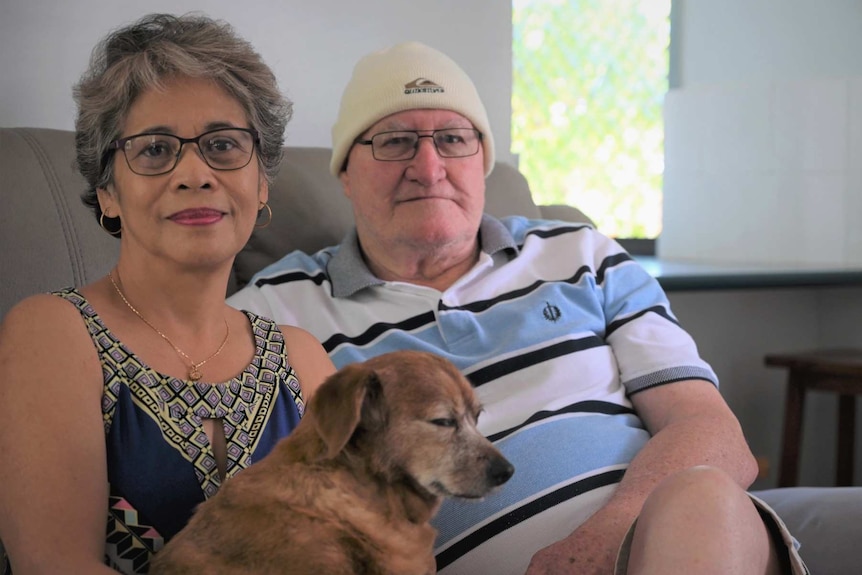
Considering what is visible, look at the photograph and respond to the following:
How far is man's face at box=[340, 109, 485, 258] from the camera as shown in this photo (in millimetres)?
1889

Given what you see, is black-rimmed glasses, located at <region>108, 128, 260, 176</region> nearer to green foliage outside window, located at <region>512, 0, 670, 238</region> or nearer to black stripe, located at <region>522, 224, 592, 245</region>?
black stripe, located at <region>522, 224, 592, 245</region>

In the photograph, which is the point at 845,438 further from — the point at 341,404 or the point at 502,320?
the point at 341,404

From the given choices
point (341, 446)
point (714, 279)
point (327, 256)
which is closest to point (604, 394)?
point (327, 256)

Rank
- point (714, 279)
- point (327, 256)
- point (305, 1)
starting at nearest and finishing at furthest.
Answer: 1. point (327, 256)
2. point (305, 1)
3. point (714, 279)

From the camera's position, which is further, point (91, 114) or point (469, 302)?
point (469, 302)

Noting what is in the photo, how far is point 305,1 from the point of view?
246 cm

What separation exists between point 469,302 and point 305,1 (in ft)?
3.45

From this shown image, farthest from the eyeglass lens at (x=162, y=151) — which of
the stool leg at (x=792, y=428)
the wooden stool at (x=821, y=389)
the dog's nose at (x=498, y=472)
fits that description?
the stool leg at (x=792, y=428)

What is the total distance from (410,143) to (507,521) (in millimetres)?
776

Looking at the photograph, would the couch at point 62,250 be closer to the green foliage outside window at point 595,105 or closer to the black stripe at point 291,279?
the black stripe at point 291,279

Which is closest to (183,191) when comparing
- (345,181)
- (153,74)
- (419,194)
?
(153,74)

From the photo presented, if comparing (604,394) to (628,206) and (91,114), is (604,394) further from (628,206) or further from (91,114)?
(628,206)

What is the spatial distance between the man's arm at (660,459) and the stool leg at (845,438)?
204 centimetres

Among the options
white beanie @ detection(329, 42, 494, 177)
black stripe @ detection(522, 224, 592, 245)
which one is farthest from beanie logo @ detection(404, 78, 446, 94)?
black stripe @ detection(522, 224, 592, 245)
